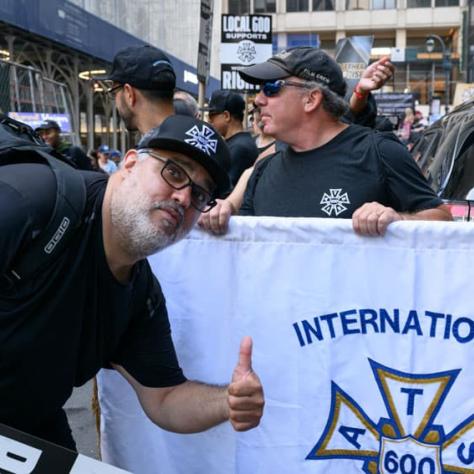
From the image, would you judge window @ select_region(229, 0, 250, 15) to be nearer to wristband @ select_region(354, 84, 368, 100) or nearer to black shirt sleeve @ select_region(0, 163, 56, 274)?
wristband @ select_region(354, 84, 368, 100)

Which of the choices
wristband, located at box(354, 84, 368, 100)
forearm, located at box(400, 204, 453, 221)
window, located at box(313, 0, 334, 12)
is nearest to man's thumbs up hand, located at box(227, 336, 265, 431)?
Result: forearm, located at box(400, 204, 453, 221)

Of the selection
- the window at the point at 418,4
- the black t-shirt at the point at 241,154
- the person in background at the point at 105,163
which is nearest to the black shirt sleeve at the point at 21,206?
the black t-shirt at the point at 241,154

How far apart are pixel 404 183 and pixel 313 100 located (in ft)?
1.81

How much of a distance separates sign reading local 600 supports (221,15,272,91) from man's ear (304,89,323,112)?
824 cm

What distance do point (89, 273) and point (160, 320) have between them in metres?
0.38

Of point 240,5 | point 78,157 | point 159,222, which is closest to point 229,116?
point 78,157

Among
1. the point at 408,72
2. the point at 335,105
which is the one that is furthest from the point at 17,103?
the point at 408,72

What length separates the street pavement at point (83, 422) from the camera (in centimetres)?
404

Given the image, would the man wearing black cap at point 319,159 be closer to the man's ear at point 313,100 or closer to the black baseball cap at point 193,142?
the man's ear at point 313,100

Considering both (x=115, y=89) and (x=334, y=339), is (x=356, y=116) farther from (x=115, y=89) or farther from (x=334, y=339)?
(x=334, y=339)

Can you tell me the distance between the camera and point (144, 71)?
11.3 feet

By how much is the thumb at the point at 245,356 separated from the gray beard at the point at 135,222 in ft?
1.30

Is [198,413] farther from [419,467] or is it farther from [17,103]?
[17,103]

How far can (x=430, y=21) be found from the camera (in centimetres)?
6216
